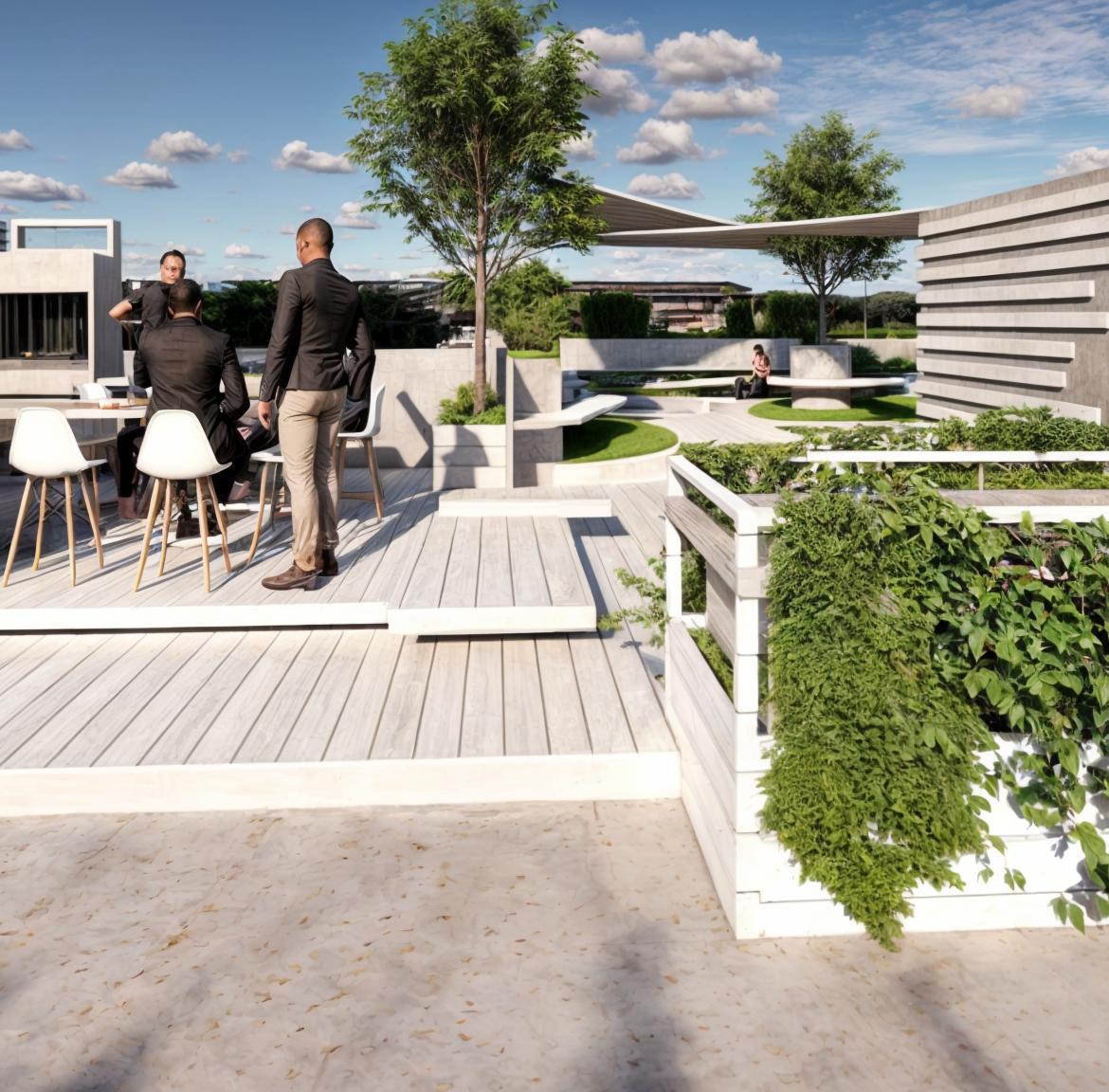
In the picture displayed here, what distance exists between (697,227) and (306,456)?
1377cm

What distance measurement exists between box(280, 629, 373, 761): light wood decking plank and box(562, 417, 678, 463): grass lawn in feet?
20.8

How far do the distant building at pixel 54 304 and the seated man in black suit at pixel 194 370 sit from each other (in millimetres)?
9476

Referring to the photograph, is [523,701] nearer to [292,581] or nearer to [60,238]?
[292,581]

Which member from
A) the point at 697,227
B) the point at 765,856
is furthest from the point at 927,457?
the point at 697,227

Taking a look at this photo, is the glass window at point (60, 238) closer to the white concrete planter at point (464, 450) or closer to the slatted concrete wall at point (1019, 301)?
the white concrete planter at point (464, 450)

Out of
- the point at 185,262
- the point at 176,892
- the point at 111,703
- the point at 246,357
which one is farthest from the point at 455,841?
the point at 246,357

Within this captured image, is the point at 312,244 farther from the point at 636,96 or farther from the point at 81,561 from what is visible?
the point at 636,96

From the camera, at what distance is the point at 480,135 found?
1051cm

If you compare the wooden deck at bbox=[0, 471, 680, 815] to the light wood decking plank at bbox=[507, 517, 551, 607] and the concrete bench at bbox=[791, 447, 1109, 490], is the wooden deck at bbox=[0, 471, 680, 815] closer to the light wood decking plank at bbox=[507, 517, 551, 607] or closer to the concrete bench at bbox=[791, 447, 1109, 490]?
the light wood decking plank at bbox=[507, 517, 551, 607]

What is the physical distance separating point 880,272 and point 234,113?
664 inches

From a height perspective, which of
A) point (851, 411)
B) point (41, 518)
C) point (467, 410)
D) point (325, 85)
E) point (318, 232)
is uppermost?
point (325, 85)

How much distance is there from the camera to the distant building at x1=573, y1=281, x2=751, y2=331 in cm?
3384

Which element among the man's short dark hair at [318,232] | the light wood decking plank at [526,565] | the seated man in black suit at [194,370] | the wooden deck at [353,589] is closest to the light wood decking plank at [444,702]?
the wooden deck at [353,589]

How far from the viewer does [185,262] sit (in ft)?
18.9
